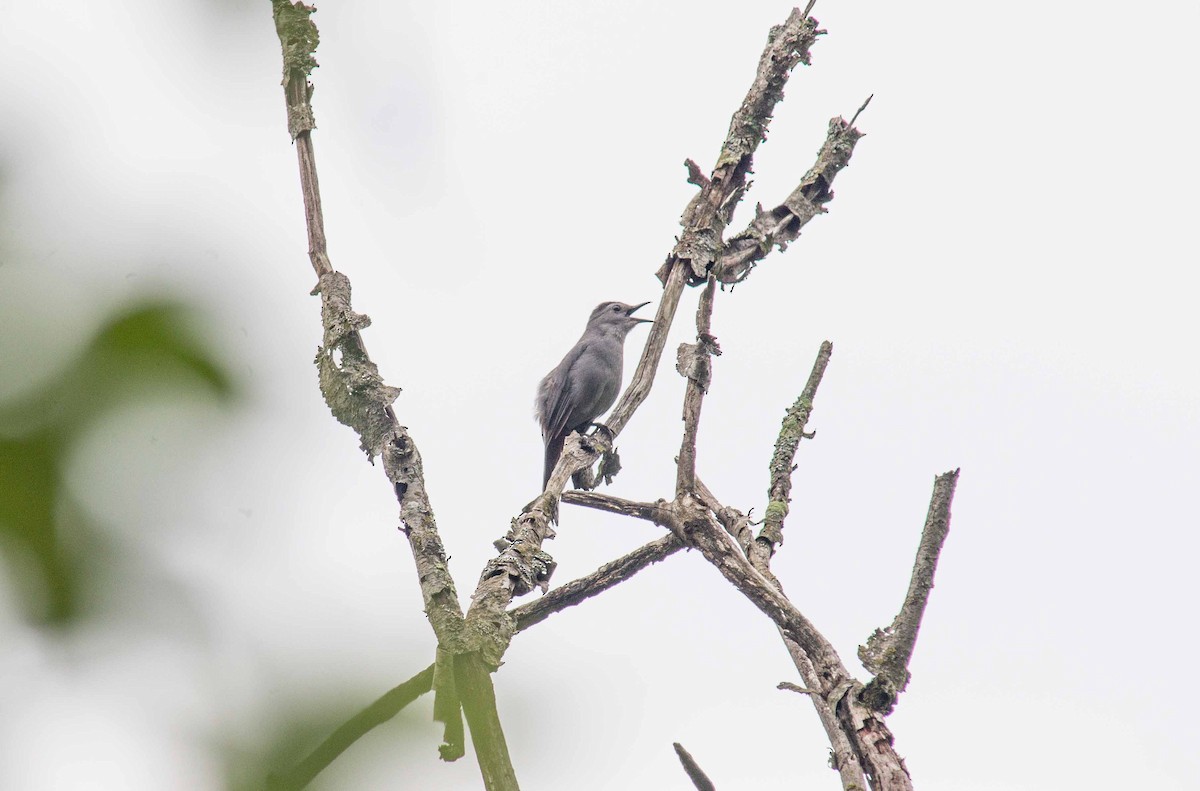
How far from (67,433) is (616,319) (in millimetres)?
12000

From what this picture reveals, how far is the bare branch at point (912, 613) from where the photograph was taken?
9.12 feet

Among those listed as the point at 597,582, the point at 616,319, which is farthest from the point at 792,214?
the point at 616,319

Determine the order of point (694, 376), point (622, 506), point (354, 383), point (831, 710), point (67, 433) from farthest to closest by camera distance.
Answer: point (622, 506) → point (694, 376) → point (831, 710) → point (354, 383) → point (67, 433)

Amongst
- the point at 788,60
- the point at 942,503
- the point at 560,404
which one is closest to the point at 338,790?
the point at 942,503

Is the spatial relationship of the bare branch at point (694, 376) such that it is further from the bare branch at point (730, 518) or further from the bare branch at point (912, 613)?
the bare branch at point (912, 613)

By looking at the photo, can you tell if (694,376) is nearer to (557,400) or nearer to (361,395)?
(361,395)

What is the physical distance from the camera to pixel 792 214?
4.63m

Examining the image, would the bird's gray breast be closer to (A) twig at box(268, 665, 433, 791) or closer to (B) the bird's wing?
(B) the bird's wing

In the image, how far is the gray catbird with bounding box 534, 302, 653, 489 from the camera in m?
11.3

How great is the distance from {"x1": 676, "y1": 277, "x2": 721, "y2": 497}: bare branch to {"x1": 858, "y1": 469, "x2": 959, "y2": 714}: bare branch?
1519mm

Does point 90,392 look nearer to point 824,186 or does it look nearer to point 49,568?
point 49,568

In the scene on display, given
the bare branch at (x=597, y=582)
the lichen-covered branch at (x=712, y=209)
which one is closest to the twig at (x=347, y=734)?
the bare branch at (x=597, y=582)

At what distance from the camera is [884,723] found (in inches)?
115

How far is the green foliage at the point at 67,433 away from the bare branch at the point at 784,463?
3.83 m
